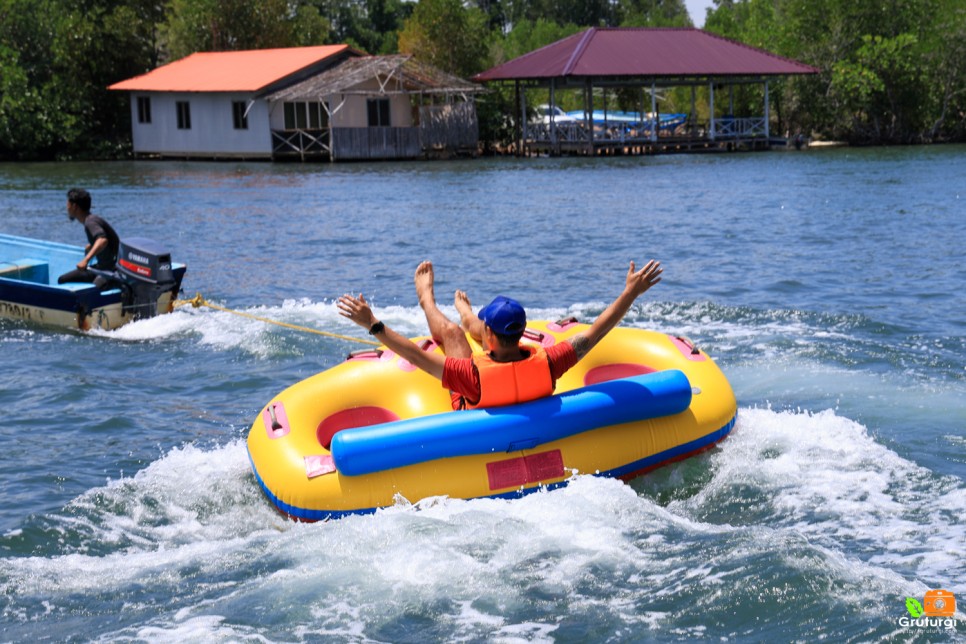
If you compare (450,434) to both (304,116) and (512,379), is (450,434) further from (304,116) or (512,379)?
(304,116)

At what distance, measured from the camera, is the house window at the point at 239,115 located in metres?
38.8

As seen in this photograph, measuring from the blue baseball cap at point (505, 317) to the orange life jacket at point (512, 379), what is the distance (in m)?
0.20

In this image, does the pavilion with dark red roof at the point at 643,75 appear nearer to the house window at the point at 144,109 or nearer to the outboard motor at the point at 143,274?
the house window at the point at 144,109

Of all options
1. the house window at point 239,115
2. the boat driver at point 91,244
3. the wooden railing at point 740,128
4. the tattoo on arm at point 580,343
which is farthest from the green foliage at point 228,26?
the tattoo on arm at point 580,343

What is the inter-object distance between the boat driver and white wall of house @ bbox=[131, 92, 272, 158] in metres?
26.7

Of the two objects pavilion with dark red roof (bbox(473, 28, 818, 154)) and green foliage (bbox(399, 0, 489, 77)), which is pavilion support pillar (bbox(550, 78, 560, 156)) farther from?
green foliage (bbox(399, 0, 489, 77))

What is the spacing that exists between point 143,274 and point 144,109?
31.4 metres

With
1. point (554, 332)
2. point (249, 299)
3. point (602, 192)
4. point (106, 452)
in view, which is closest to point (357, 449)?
point (554, 332)

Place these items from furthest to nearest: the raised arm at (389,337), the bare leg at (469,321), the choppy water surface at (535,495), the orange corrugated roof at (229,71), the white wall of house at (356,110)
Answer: the orange corrugated roof at (229,71) < the white wall of house at (356,110) < the bare leg at (469,321) < the raised arm at (389,337) < the choppy water surface at (535,495)

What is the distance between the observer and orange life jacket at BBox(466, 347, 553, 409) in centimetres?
642

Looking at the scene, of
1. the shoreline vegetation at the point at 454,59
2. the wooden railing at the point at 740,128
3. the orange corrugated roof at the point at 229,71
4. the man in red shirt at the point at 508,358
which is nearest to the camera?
the man in red shirt at the point at 508,358

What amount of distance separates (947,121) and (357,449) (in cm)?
3993

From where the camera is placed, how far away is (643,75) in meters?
36.2

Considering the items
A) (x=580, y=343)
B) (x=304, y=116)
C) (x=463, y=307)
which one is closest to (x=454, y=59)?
(x=304, y=116)
